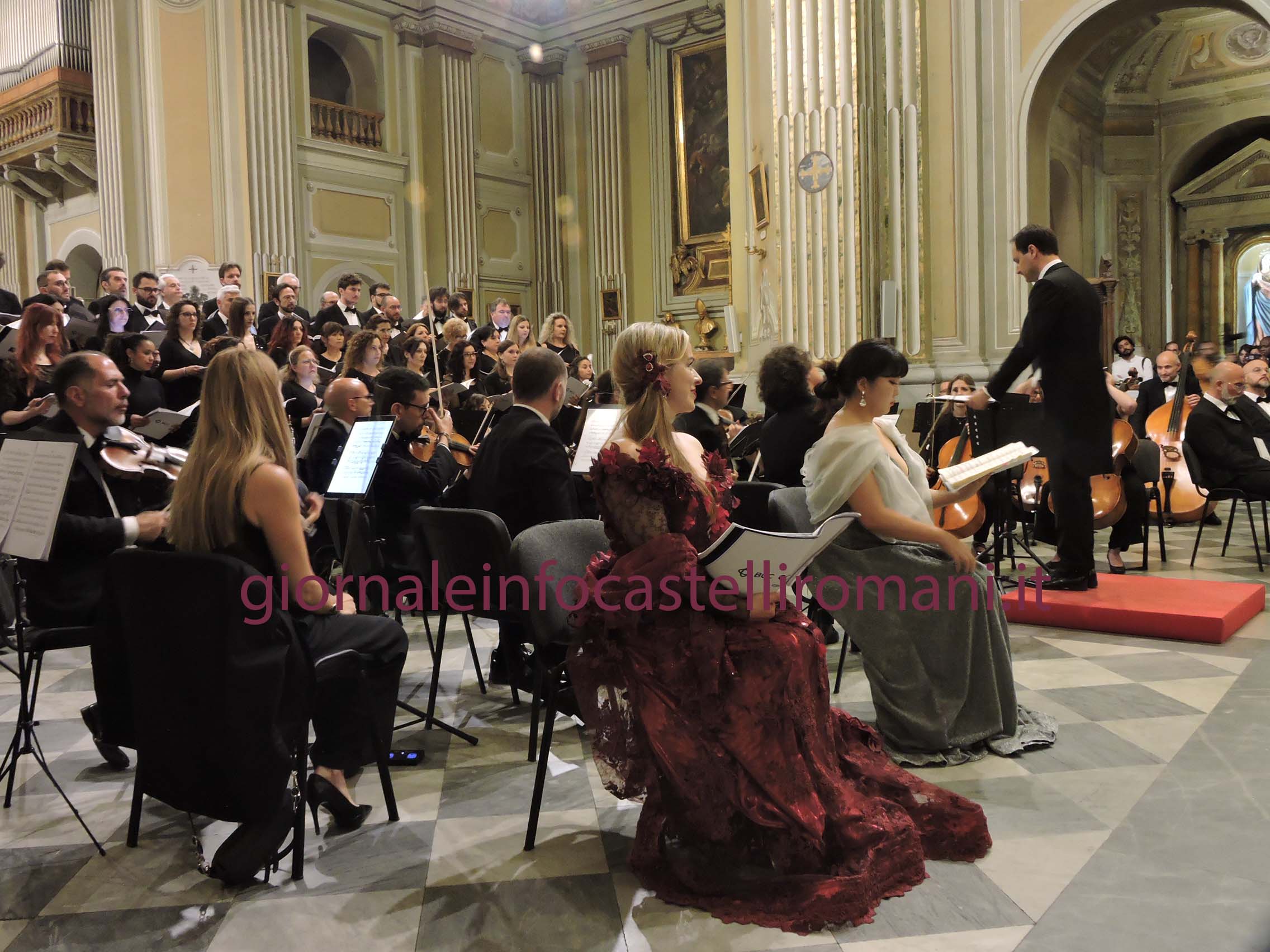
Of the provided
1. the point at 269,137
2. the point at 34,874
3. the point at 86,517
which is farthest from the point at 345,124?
the point at 34,874

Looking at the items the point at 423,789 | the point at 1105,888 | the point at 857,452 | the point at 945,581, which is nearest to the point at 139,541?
the point at 423,789

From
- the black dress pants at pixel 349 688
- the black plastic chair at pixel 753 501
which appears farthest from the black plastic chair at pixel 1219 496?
the black dress pants at pixel 349 688

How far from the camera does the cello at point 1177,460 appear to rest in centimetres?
643

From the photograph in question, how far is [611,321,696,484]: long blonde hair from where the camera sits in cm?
257

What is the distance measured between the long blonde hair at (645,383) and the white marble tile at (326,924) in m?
1.23

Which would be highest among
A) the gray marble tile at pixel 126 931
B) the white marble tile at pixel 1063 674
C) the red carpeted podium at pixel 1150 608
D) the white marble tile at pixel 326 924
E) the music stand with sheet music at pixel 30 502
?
the music stand with sheet music at pixel 30 502

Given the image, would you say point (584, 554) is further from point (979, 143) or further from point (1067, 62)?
point (1067, 62)

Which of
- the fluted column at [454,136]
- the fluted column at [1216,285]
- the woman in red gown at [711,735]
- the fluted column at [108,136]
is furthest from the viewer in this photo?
the fluted column at [1216,285]

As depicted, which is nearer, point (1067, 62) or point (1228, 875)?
point (1228, 875)

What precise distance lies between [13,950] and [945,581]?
8.57ft

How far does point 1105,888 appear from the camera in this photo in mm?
2332

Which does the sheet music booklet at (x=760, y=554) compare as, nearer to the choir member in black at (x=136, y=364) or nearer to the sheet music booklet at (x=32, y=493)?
the sheet music booklet at (x=32, y=493)

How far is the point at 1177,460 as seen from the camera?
6.50 meters

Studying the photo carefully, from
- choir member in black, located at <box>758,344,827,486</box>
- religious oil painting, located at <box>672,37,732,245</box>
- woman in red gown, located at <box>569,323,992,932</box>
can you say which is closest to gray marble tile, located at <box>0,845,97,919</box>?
woman in red gown, located at <box>569,323,992,932</box>
